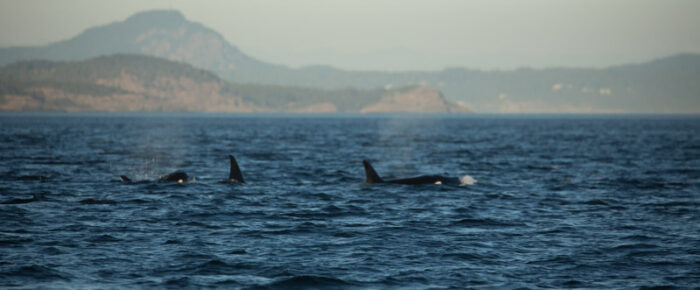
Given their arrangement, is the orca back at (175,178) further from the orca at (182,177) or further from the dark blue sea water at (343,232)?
the dark blue sea water at (343,232)

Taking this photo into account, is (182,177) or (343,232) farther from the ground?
(182,177)

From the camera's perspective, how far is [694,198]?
27688mm

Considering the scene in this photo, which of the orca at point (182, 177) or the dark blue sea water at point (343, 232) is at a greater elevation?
the orca at point (182, 177)

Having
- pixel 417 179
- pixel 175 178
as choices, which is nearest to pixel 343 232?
pixel 417 179

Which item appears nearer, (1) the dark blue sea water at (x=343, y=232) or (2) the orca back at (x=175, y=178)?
(1) the dark blue sea water at (x=343, y=232)

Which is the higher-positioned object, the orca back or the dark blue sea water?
the orca back


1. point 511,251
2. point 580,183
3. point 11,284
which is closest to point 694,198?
point 580,183

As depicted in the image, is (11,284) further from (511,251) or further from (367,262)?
(511,251)

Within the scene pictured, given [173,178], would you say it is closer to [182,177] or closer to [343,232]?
[182,177]

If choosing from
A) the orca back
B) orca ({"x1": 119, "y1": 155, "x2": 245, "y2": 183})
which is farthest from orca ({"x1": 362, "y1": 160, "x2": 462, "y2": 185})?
the orca back

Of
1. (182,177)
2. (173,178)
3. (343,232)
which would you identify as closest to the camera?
(343,232)

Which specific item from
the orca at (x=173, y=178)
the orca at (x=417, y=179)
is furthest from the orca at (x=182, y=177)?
the orca at (x=417, y=179)

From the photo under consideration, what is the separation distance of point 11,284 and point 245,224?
781cm

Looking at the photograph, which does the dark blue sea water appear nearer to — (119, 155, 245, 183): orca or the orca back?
(119, 155, 245, 183): orca
